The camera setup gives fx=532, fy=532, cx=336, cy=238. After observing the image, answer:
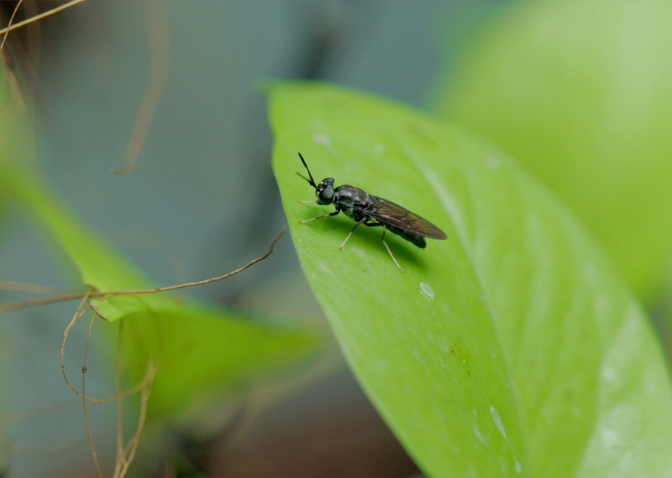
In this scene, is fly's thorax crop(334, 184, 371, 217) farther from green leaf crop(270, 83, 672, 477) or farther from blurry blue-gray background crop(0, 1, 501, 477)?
blurry blue-gray background crop(0, 1, 501, 477)

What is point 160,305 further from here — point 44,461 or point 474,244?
point 44,461

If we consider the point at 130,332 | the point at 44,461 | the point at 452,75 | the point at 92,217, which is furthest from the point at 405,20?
the point at 44,461

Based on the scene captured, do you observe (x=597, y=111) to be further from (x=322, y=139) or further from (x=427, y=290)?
(x=427, y=290)

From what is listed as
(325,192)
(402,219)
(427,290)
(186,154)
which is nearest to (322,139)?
(325,192)

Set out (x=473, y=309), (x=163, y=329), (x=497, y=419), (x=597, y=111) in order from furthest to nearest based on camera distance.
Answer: (x=597, y=111) → (x=163, y=329) → (x=473, y=309) → (x=497, y=419)

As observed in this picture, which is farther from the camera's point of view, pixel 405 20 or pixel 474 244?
pixel 405 20

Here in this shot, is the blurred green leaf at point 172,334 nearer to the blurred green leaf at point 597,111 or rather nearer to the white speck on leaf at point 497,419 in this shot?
the white speck on leaf at point 497,419

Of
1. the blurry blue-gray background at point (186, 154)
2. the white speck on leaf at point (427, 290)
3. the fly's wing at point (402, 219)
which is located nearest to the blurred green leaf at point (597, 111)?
the blurry blue-gray background at point (186, 154)
